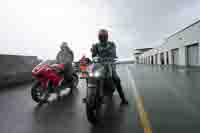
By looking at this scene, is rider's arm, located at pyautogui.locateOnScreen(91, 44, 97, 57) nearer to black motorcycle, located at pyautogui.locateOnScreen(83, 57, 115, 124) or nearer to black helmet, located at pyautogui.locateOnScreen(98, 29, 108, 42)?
black helmet, located at pyautogui.locateOnScreen(98, 29, 108, 42)

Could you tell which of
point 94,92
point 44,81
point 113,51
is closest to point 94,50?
point 113,51

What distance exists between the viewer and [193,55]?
69.4 ft

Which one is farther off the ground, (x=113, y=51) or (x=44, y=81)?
(x=113, y=51)

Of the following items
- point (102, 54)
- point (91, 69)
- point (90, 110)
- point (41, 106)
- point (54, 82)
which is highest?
point (102, 54)

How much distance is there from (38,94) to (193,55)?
23.8 m

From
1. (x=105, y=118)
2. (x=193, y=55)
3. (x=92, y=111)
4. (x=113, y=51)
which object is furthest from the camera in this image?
(x=193, y=55)

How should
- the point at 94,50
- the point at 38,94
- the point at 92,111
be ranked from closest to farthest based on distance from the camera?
the point at 92,111, the point at 94,50, the point at 38,94

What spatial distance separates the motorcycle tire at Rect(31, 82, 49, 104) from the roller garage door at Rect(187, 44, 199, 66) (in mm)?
22400

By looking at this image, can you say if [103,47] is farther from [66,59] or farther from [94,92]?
[66,59]

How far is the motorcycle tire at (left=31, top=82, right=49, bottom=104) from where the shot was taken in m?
4.51

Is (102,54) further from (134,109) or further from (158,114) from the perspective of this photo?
(158,114)

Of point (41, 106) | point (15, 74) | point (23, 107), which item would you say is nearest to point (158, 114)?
point (41, 106)

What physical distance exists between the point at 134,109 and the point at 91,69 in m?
1.86

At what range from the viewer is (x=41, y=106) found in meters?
4.39
